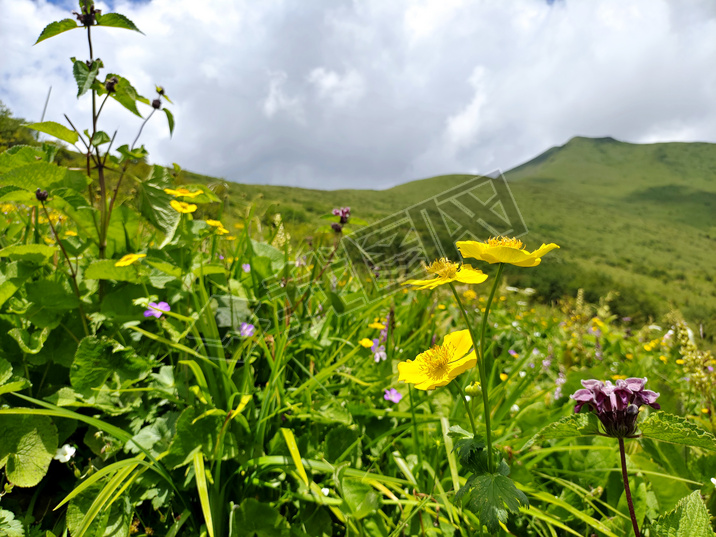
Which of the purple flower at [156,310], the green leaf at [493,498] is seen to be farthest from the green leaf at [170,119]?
the green leaf at [493,498]

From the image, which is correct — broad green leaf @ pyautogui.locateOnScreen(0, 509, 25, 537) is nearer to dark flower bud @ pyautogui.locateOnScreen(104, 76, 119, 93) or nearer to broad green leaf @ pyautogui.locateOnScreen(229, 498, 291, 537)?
broad green leaf @ pyautogui.locateOnScreen(229, 498, 291, 537)

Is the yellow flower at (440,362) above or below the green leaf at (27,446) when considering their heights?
below

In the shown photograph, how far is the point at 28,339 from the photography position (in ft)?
4.11

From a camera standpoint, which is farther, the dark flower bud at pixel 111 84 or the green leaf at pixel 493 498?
the dark flower bud at pixel 111 84

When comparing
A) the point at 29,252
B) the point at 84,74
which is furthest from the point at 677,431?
the point at 84,74

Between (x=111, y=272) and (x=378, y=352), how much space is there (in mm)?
1262

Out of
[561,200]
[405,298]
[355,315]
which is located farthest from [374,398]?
[561,200]

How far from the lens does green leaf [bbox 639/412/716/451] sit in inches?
27.0

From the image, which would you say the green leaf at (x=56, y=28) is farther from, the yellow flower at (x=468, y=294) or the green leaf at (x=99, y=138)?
the yellow flower at (x=468, y=294)

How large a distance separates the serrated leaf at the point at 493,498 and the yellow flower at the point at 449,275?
1.19 feet

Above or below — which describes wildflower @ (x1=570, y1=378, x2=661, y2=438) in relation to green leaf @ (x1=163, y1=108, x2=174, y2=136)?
below

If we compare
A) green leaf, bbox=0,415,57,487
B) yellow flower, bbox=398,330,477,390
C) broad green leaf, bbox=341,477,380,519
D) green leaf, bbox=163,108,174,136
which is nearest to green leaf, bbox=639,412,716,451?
yellow flower, bbox=398,330,477,390

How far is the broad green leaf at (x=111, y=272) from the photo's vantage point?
1415 millimetres

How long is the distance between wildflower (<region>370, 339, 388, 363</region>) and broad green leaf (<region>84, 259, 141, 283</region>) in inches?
44.8
